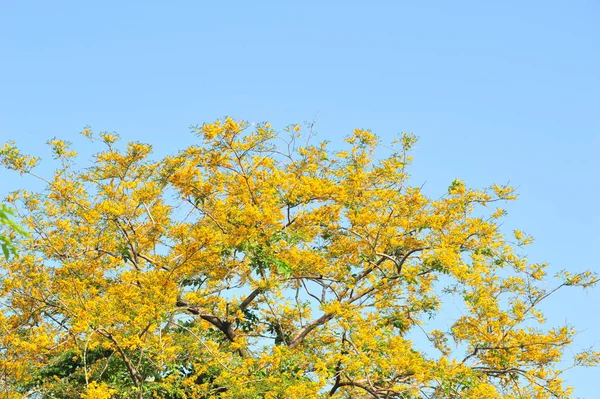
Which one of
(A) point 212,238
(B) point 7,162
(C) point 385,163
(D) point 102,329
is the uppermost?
(C) point 385,163

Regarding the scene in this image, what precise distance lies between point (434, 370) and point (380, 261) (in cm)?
178

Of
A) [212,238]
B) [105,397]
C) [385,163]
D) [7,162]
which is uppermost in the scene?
[385,163]

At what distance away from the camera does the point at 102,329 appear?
727 cm

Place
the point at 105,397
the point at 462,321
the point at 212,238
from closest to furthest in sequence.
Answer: the point at 105,397, the point at 212,238, the point at 462,321

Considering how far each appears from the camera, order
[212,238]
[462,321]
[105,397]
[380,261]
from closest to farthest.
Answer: [105,397], [212,238], [462,321], [380,261]

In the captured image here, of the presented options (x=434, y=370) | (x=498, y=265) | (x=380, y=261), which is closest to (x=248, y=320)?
(x=380, y=261)

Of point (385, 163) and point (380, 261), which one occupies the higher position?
point (385, 163)

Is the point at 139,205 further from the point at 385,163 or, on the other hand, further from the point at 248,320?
the point at 385,163

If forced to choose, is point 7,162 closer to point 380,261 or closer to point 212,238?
point 212,238

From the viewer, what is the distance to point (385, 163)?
912cm

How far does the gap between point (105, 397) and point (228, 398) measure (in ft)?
3.69

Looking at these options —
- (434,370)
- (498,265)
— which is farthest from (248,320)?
(498,265)

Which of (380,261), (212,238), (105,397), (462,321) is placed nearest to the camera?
(105,397)

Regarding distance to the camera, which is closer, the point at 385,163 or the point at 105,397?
the point at 105,397
